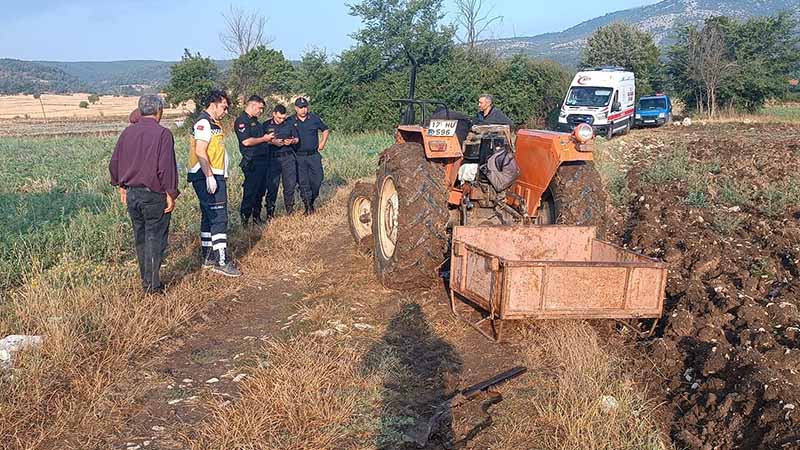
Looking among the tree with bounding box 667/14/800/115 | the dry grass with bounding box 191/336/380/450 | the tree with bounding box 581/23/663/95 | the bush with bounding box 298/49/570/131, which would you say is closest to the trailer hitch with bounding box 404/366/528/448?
the dry grass with bounding box 191/336/380/450

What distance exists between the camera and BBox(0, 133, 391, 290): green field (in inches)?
253

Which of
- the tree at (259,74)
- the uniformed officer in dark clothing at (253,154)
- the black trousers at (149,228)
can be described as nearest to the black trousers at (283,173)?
the uniformed officer in dark clothing at (253,154)

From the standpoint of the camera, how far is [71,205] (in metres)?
9.35

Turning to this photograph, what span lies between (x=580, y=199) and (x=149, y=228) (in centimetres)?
346

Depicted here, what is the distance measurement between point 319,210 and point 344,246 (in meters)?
1.78

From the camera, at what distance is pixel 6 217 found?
322 inches

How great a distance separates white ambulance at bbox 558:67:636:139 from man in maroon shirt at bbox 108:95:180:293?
1849 cm

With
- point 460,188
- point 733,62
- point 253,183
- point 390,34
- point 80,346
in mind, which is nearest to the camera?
point 80,346

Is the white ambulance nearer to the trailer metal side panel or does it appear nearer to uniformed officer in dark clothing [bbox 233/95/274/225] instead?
uniformed officer in dark clothing [bbox 233/95/274/225]

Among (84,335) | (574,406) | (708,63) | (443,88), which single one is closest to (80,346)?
(84,335)

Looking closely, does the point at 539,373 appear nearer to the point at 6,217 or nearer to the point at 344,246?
the point at 344,246

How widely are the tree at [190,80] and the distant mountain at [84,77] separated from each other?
48654mm

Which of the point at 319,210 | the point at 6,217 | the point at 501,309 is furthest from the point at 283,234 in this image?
the point at 501,309

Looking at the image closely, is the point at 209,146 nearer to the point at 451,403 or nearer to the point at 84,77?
the point at 451,403
